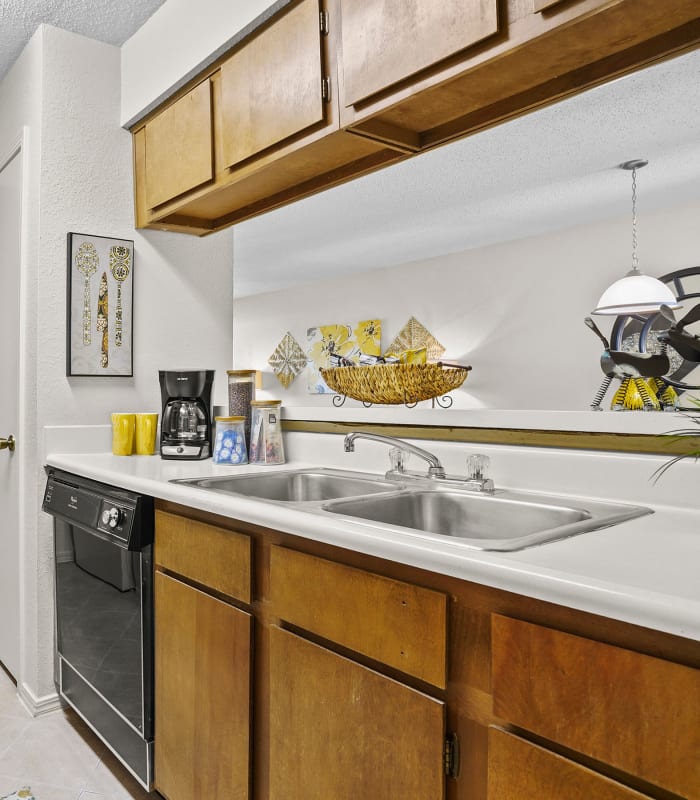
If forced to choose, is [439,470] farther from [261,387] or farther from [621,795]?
[261,387]

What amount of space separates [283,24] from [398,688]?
1666 millimetres

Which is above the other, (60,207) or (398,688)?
(60,207)

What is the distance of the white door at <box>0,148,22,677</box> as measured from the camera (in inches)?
95.5

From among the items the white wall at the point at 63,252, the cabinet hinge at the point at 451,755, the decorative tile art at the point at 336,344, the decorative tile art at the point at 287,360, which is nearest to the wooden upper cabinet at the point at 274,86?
the white wall at the point at 63,252

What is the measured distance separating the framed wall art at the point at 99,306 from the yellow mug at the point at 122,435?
7.8 inches

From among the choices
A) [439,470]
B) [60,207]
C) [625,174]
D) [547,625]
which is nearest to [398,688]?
[547,625]

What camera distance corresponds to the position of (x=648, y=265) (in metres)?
3.56

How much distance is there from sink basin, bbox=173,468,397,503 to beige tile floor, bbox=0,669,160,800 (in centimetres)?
87

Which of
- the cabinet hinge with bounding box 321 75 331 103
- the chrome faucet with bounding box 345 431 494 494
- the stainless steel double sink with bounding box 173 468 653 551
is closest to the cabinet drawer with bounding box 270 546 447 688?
the stainless steel double sink with bounding box 173 468 653 551

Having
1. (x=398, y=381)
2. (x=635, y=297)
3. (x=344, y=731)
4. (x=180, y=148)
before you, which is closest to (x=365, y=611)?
(x=344, y=731)

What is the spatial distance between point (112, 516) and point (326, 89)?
1.25 m

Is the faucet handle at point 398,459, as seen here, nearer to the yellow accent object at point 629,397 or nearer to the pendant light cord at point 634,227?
the yellow accent object at point 629,397

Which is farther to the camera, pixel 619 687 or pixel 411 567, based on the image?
pixel 411 567

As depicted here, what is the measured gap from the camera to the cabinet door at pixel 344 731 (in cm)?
95
